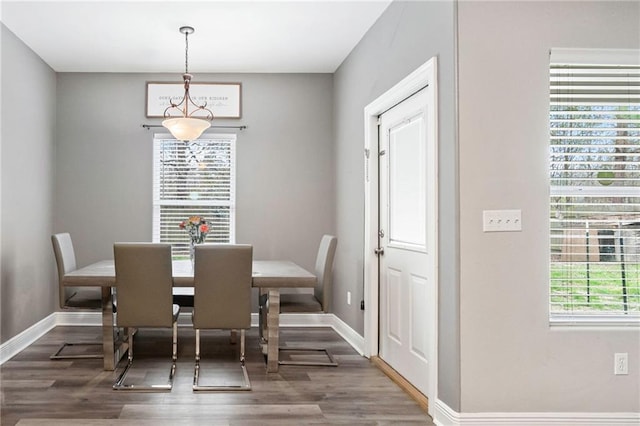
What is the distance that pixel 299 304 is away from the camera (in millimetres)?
4234

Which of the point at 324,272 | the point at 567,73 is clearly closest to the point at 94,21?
the point at 324,272

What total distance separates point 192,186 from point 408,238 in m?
2.85

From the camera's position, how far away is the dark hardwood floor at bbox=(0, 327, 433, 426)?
2982mm

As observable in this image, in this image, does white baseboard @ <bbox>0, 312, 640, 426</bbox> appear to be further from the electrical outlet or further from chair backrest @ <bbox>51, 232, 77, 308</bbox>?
chair backrest @ <bbox>51, 232, 77, 308</bbox>

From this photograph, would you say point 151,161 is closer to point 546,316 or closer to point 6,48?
point 6,48

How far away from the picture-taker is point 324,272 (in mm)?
4266

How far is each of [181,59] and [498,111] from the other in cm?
352

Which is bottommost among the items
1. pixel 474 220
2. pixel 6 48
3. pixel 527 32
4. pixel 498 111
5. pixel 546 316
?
pixel 546 316

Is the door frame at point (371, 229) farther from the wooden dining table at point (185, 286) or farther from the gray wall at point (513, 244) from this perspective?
the gray wall at point (513, 244)

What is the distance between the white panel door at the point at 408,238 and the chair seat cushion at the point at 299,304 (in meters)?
0.54

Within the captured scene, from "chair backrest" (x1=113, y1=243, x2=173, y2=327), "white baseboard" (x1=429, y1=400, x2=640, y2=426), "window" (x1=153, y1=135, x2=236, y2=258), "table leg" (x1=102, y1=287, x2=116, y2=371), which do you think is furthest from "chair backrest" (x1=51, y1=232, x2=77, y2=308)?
"white baseboard" (x1=429, y1=400, x2=640, y2=426)

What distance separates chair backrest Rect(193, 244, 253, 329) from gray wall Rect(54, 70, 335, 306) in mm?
1943

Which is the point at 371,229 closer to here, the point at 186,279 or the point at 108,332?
the point at 186,279

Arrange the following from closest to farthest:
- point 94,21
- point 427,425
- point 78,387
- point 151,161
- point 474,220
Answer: point 474,220
point 427,425
point 78,387
point 94,21
point 151,161
